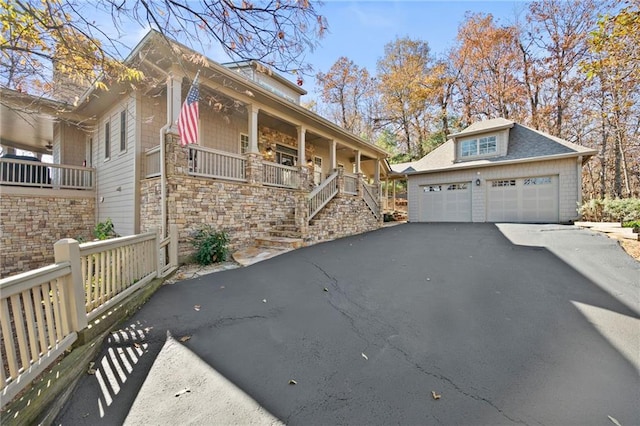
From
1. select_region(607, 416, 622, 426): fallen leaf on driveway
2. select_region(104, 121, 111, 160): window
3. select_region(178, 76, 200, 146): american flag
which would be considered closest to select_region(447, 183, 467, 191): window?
select_region(178, 76, 200, 146): american flag

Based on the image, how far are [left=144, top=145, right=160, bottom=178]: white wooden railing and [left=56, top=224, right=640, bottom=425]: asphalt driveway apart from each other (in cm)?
360

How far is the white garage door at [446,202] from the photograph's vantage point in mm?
14703

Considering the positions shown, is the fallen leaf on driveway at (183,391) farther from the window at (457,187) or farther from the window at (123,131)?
the window at (457,187)

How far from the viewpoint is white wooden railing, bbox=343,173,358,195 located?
38.3 ft

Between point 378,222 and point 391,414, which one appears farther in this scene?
point 378,222

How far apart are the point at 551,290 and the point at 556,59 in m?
21.3

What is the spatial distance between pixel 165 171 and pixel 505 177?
1488 centimetres

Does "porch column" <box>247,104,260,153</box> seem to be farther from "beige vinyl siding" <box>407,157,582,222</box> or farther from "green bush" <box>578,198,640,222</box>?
"green bush" <box>578,198,640,222</box>

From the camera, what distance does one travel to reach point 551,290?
14.1 ft

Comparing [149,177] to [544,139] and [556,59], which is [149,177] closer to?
[544,139]

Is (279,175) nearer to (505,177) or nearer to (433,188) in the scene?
(433,188)

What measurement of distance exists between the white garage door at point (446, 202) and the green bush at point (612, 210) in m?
4.55

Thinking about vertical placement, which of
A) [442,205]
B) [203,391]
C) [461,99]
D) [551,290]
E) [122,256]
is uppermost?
[461,99]

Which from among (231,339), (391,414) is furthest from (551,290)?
(231,339)
